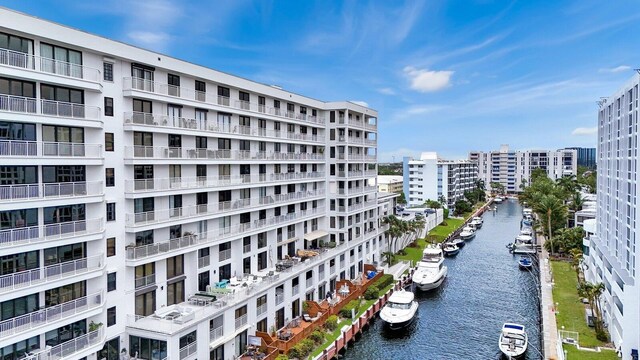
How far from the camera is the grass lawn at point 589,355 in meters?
32.9

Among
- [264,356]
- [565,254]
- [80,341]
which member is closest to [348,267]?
[264,356]

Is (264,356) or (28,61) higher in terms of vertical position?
(28,61)

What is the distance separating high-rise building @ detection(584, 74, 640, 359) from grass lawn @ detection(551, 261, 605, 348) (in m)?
1.85

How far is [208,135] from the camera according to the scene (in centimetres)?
3700

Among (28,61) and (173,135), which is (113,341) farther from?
(28,61)

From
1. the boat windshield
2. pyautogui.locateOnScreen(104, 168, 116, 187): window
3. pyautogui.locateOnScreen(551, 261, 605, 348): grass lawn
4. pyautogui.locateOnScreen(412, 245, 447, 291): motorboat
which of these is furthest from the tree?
pyautogui.locateOnScreen(104, 168, 116, 187): window

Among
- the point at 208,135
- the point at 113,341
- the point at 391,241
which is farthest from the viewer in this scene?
the point at 391,241

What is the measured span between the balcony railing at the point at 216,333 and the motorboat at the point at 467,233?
71.6m

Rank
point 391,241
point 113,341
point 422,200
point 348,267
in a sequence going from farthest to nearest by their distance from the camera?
point 422,200
point 391,241
point 348,267
point 113,341

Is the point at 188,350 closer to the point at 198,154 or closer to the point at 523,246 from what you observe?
the point at 198,154

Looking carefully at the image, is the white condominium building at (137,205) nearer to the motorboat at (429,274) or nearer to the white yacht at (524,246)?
the motorboat at (429,274)

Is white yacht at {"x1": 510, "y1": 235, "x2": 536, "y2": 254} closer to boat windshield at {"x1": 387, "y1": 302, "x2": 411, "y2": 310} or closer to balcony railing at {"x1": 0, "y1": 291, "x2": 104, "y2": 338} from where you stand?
boat windshield at {"x1": 387, "y1": 302, "x2": 411, "y2": 310}

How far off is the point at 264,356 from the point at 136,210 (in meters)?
14.5

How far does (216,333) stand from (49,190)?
48.8 ft
